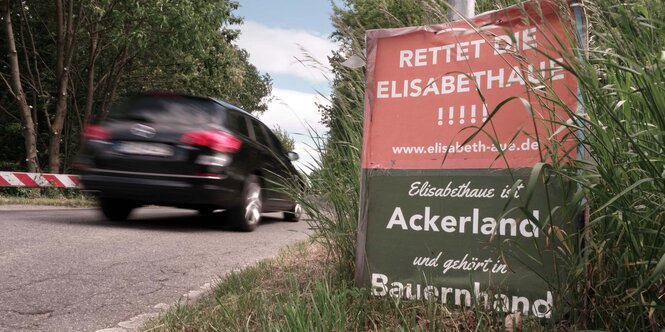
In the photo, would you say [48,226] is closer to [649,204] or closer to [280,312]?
[280,312]

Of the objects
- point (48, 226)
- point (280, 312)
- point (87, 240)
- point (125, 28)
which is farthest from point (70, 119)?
point (280, 312)

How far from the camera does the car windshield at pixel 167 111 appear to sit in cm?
783

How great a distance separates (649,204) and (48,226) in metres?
7.55

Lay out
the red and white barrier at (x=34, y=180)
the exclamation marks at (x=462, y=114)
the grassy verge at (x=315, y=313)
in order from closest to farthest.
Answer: the grassy verge at (x=315, y=313) → the exclamation marks at (x=462, y=114) → the red and white barrier at (x=34, y=180)

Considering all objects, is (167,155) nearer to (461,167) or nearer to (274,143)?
(274,143)

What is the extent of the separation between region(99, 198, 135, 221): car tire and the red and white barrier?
5747 mm

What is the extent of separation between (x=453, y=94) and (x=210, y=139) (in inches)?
210

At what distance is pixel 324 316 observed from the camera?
2.44 metres

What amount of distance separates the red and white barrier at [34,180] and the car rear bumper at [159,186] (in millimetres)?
6697

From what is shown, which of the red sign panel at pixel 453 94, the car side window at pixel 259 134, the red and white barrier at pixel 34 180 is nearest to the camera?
the red sign panel at pixel 453 94

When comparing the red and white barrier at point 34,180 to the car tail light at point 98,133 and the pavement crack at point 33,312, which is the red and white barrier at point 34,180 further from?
the pavement crack at point 33,312

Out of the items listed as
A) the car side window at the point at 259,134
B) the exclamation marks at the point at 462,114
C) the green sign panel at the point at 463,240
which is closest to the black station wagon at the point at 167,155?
the car side window at the point at 259,134

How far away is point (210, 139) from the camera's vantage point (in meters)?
7.69

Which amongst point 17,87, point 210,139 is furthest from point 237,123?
point 17,87
